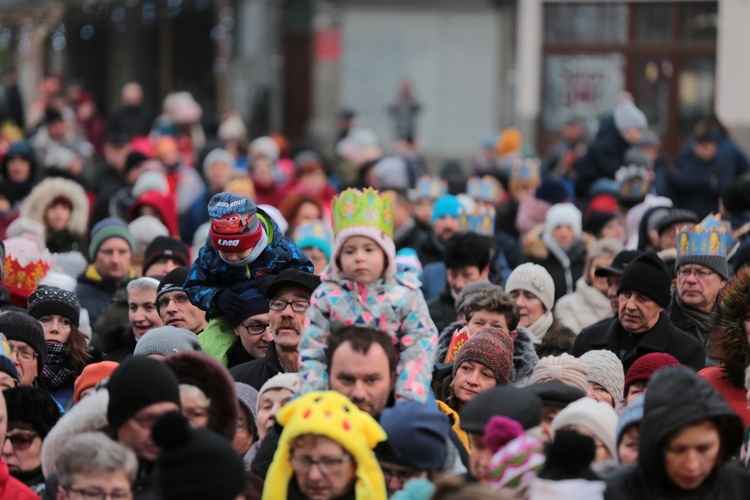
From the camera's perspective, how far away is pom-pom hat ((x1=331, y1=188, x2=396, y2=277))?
679 centimetres

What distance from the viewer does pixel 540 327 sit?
9945 millimetres

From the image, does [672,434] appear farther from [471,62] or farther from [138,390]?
[471,62]

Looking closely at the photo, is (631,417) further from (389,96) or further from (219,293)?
(389,96)

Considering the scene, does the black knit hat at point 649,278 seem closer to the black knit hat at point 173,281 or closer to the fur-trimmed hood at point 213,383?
the black knit hat at point 173,281

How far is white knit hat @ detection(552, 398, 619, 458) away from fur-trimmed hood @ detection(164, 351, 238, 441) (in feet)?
4.08

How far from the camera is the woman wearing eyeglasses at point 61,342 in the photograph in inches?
348

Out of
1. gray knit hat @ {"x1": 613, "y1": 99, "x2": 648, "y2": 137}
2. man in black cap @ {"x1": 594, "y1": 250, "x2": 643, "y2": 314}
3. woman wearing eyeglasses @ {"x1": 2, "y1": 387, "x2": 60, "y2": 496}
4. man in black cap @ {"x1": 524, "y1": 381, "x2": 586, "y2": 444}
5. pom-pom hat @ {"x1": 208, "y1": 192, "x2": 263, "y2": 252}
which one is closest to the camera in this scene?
woman wearing eyeglasses @ {"x1": 2, "y1": 387, "x2": 60, "y2": 496}

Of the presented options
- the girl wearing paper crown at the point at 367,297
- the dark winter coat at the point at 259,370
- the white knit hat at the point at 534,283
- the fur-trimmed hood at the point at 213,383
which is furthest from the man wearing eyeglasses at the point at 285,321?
the white knit hat at the point at 534,283

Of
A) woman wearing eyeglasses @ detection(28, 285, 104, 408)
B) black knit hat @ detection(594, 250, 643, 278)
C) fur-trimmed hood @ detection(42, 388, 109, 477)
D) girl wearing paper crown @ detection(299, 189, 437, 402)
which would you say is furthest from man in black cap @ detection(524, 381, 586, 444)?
black knit hat @ detection(594, 250, 643, 278)

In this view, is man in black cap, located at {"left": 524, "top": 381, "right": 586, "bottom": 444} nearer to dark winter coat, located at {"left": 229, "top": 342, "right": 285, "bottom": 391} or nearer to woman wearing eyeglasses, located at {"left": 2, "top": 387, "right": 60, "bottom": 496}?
dark winter coat, located at {"left": 229, "top": 342, "right": 285, "bottom": 391}

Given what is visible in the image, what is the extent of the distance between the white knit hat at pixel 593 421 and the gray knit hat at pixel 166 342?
2.03 meters

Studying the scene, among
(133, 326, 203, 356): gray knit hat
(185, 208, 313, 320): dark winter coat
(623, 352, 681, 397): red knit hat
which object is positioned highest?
(185, 208, 313, 320): dark winter coat

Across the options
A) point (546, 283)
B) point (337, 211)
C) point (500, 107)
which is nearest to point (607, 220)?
point (546, 283)

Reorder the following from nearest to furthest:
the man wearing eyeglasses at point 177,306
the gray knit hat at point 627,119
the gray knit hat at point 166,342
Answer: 1. the gray knit hat at point 166,342
2. the man wearing eyeglasses at point 177,306
3. the gray knit hat at point 627,119
